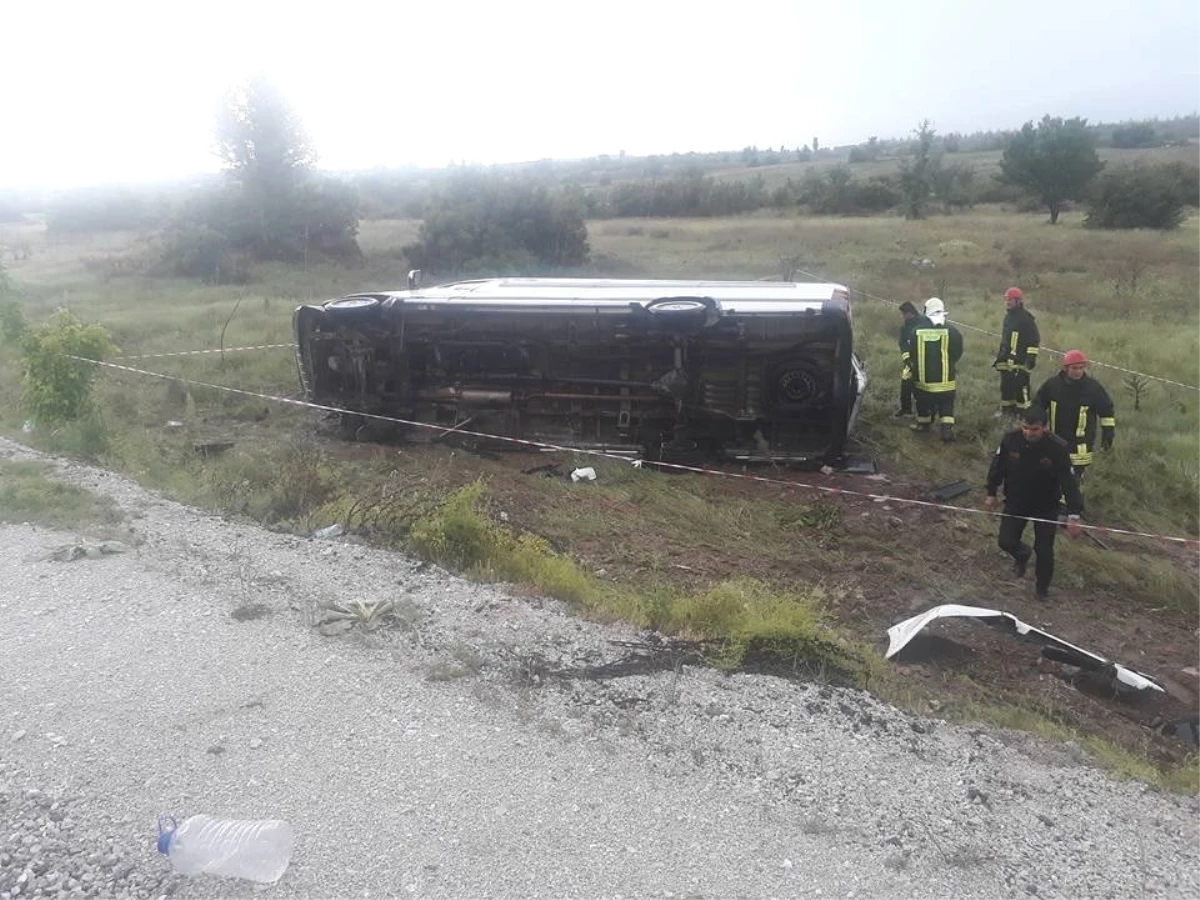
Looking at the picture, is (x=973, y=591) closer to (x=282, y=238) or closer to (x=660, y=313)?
(x=660, y=313)

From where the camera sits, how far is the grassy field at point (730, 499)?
609 cm

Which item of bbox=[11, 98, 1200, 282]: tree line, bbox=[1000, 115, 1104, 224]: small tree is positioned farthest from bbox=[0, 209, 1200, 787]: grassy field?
bbox=[1000, 115, 1104, 224]: small tree

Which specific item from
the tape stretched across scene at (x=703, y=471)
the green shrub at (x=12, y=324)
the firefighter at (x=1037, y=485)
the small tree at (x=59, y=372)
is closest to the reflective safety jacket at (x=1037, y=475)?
the firefighter at (x=1037, y=485)

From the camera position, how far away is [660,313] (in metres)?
9.19

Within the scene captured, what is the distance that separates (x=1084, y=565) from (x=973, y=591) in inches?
43.6

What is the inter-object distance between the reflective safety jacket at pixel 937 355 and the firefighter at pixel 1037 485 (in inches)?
132

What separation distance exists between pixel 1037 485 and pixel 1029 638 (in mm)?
1441

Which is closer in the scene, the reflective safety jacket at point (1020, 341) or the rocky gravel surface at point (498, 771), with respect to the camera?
the rocky gravel surface at point (498, 771)

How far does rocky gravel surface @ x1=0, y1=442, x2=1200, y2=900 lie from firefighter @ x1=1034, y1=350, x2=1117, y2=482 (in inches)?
171

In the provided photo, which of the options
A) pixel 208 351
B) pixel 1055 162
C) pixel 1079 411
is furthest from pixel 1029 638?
pixel 1055 162

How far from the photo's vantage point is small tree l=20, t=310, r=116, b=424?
899 centimetres

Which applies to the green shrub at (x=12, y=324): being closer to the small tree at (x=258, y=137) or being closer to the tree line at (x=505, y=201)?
the tree line at (x=505, y=201)

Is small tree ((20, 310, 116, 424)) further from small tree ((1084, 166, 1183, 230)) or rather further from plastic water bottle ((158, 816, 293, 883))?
small tree ((1084, 166, 1183, 230))

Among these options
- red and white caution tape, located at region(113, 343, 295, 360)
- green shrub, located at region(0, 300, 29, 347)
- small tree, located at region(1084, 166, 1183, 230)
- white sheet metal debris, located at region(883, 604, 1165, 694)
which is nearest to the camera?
white sheet metal debris, located at region(883, 604, 1165, 694)
